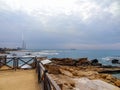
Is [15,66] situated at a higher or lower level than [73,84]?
higher

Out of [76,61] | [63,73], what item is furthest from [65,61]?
[63,73]

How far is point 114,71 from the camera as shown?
35.3m

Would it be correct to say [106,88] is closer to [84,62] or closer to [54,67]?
[54,67]

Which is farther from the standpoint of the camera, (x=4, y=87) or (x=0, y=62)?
(x=0, y=62)

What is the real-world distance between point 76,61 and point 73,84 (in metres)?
28.1

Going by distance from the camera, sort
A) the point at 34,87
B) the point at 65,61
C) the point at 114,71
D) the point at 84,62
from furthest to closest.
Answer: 1. the point at 84,62
2. the point at 65,61
3. the point at 114,71
4. the point at 34,87

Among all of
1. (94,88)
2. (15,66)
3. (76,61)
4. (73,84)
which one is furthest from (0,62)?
(76,61)

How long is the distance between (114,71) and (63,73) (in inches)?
802

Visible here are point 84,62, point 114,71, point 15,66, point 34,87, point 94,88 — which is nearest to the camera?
point 34,87

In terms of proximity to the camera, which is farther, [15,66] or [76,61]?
[76,61]

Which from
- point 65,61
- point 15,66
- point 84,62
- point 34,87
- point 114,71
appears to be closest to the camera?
point 34,87

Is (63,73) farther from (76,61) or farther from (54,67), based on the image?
(76,61)

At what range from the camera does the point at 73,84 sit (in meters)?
13.9

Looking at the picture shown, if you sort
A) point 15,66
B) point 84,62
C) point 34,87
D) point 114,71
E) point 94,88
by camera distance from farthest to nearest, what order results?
1. point 84,62
2. point 114,71
3. point 15,66
4. point 94,88
5. point 34,87
